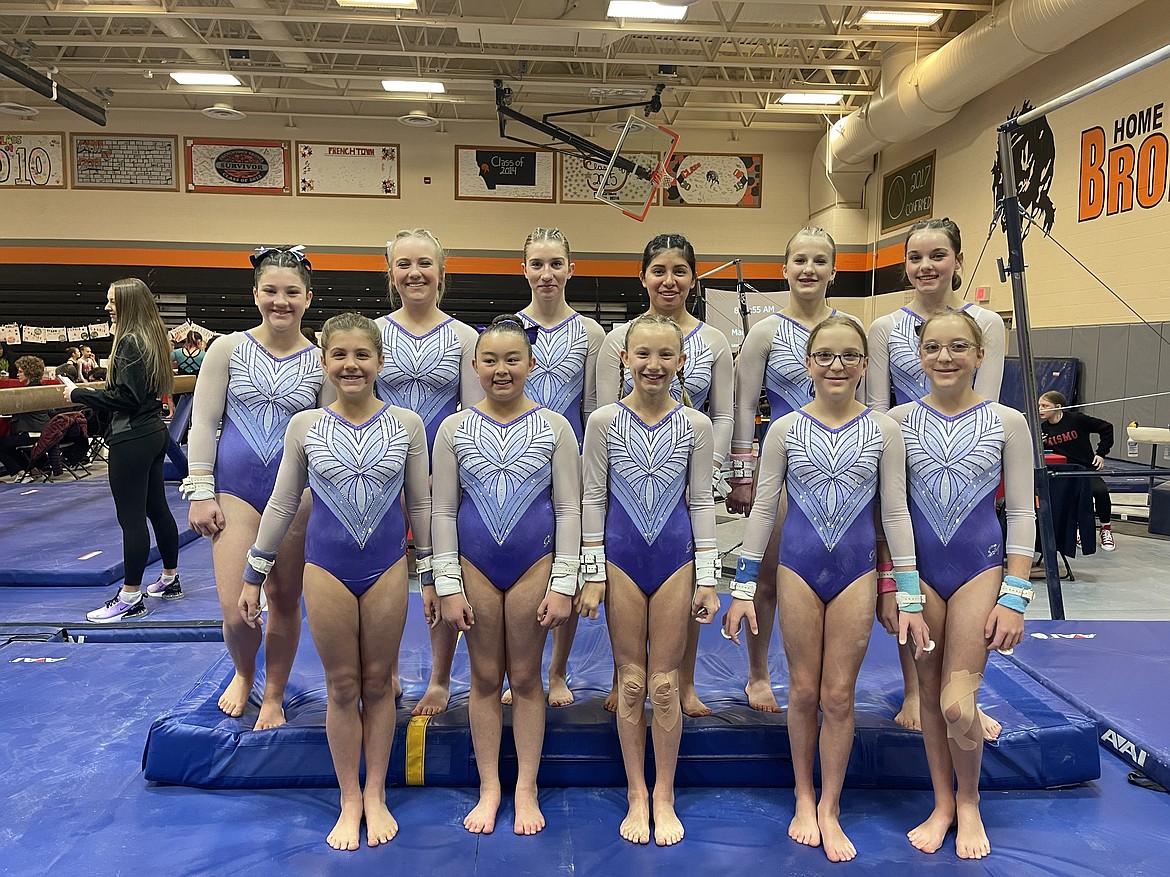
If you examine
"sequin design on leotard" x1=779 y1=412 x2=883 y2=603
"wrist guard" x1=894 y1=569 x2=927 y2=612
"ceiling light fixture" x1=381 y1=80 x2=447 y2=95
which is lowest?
"wrist guard" x1=894 y1=569 x2=927 y2=612

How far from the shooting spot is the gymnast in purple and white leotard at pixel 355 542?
8.18 feet

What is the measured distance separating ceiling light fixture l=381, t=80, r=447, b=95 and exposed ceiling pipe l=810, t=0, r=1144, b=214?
6591 mm

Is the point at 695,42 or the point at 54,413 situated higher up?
the point at 695,42

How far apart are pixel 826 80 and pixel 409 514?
13298 millimetres

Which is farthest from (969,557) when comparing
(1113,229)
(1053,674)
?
(1113,229)

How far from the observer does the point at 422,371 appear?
9.91ft

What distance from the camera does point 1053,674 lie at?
360 cm

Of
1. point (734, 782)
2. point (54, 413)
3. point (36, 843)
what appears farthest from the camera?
point (54, 413)

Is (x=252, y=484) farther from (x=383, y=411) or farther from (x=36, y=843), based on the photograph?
(x=36, y=843)

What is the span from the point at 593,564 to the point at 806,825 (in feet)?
3.47

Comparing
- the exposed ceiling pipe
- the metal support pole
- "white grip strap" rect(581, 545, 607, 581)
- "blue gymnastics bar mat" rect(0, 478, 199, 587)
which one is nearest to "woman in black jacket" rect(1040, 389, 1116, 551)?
the metal support pole

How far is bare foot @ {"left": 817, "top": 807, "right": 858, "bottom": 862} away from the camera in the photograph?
2416mm

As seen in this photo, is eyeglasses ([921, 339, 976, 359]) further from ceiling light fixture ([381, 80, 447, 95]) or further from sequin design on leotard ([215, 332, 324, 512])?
ceiling light fixture ([381, 80, 447, 95])

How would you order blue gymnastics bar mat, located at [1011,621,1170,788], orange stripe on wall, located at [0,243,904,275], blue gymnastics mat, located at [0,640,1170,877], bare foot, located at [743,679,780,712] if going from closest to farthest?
blue gymnastics mat, located at [0,640,1170,877] → blue gymnastics bar mat, located at [1011,621,1170,788] → bare foot, located at [743,679,780,712] → orange stripe on wall, located at [0,243,904,275]
